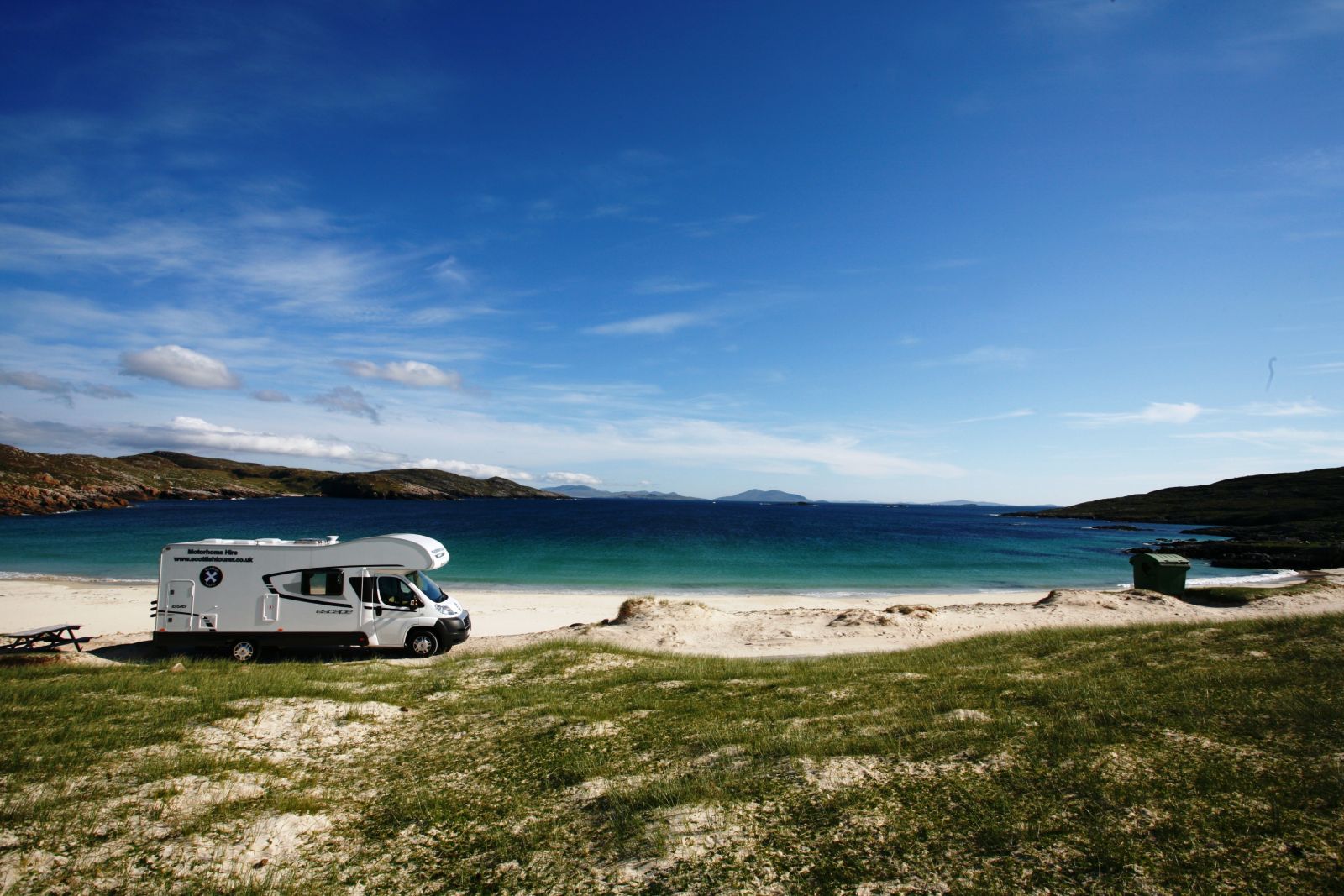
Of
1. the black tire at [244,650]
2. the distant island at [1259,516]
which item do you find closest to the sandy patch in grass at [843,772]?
the black tire at [244,650]

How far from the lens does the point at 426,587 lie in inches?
812

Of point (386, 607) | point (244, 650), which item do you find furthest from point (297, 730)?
point (244, 650)

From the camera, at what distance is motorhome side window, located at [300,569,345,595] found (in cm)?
1916

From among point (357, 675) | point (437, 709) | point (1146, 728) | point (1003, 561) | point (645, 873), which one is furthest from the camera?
point (1003, 561)

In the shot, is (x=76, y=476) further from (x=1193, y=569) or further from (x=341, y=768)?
(x=1193, y=569)

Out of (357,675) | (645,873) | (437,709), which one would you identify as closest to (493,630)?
(357,675)

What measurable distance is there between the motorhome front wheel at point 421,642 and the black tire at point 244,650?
14.5ft

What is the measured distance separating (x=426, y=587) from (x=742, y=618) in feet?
46.4

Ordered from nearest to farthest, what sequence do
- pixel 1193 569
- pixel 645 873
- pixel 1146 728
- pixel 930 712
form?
pixel 645 873
pixel 1146 728
pixel 930 712
pixel 1193 569

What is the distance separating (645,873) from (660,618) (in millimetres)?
20919

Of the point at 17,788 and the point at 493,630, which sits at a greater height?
the point at 17,788

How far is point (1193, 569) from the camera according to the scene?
184 feet

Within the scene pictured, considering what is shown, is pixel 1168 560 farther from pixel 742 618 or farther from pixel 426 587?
pixel 426 587

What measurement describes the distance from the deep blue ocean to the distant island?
6.60 metres
